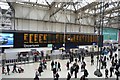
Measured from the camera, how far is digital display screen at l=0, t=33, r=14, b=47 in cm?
1636

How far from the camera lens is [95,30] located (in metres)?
36.8

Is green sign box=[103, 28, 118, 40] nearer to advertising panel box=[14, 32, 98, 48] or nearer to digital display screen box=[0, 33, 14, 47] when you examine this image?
advertising panel box=[14, 32, 98, 48]

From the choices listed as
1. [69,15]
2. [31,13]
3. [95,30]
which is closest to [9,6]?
[31,13]

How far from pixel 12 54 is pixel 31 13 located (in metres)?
7.38

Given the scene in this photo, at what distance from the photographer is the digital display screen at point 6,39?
1636cm

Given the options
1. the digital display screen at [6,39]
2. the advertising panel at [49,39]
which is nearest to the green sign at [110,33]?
the advertising panel at [49,39]

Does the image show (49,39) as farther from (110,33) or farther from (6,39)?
(110,33)

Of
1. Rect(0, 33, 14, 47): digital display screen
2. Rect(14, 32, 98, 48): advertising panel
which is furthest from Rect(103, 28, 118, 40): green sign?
Rect(0, 33, 14, 47): digital display screen

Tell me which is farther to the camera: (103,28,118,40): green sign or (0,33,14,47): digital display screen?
(103,28,118,40): green sign

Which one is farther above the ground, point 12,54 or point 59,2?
point 59,2

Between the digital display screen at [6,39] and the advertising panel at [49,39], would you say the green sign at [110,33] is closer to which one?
the advertising panel at [49,39]

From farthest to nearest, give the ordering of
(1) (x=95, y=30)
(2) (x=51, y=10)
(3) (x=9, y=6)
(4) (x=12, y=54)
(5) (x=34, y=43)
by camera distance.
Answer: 1. (1) (x=95, y=30)
2. (2) (x=51, y=10)
3. (3) (x=9, y=6)
4. (4) (x=12, y=54)
5. (5) (x=34, y=43)

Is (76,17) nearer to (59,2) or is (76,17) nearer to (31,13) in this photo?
(59,2)

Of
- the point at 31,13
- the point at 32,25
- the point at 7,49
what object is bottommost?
the point at 7,49
